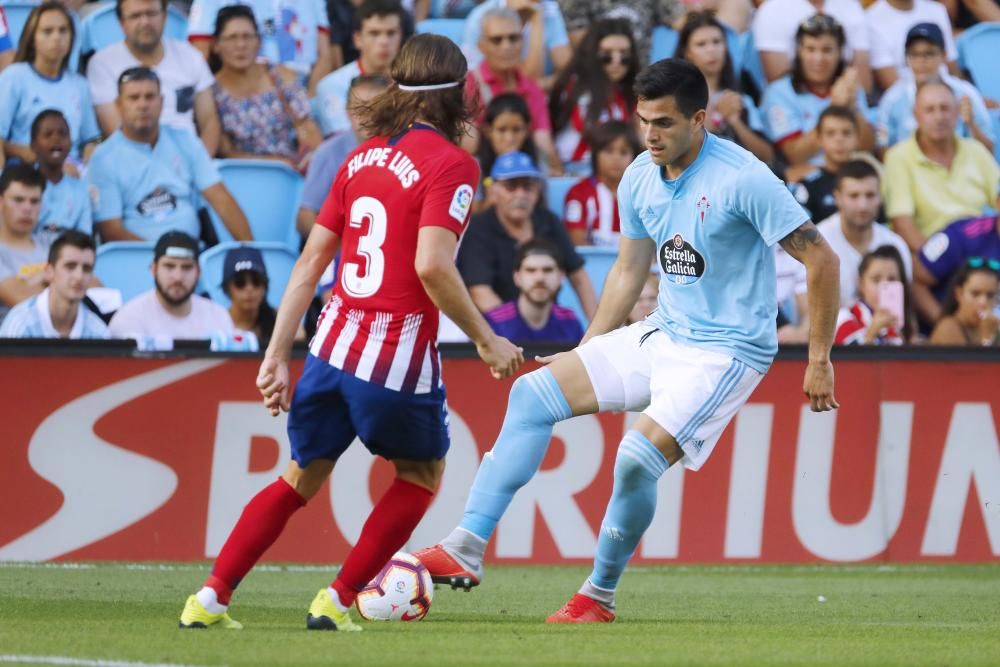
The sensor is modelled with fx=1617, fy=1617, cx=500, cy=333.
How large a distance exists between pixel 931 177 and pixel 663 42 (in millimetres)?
2427

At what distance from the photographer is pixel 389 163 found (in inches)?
221

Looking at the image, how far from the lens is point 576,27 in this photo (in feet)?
42.7

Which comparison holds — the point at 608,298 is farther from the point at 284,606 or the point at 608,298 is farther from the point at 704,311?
the point at 284,606

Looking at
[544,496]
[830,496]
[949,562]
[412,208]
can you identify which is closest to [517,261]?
[544,496]

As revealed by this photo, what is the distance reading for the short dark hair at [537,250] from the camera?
10336 mm

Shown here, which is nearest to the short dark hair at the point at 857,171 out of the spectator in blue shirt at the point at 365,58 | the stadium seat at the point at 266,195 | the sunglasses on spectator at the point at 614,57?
the sunglasses on spectator at the point at 614,57

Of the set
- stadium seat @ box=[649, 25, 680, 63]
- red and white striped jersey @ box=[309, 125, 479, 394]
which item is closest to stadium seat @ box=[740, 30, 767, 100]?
stadium seat @ box=[649, 25, 680, 63]

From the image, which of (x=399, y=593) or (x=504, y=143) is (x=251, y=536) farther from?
(x=504, y=143)

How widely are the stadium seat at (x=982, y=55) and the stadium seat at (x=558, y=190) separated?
14.0 feet

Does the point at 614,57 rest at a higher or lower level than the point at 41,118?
higher

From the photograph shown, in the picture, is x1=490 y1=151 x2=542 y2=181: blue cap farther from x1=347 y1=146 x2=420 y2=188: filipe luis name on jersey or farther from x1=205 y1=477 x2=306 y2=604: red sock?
x1=205 y1=477 x2=306 y2=604: red sock

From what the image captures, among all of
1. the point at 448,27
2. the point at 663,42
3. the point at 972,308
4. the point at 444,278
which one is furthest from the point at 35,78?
the point at 972,308

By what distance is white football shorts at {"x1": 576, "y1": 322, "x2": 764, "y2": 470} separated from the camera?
6.19 meters

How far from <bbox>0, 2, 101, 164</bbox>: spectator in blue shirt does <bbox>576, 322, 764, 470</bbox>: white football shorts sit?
18.8 feet
